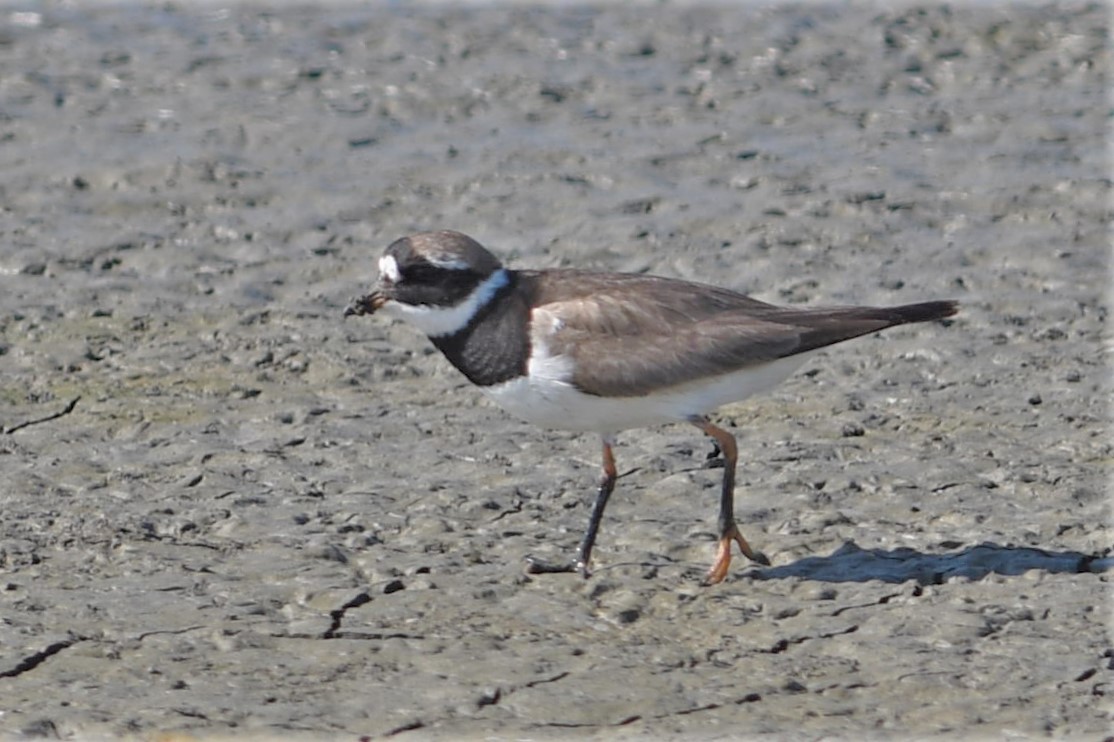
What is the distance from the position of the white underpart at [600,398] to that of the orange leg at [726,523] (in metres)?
0.10

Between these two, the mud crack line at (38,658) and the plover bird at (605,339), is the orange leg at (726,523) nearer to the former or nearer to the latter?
the plover bird at (605,339)

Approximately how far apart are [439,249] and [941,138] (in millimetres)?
6030

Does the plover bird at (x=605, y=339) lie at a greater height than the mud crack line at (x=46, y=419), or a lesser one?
greater

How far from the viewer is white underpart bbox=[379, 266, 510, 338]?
684 cm

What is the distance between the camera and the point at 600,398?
6.66 meters

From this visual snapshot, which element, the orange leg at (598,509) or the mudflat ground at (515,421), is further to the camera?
the orange leg at (598,509)

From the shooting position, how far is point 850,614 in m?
6.29

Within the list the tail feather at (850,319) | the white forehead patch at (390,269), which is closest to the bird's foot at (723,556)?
the tail feather at (850,319)

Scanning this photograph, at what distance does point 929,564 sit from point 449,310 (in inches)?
74.7

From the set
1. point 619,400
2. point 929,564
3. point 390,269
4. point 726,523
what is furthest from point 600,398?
point 929,564

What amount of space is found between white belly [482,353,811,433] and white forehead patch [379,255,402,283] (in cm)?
53

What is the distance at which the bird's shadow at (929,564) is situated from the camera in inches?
259

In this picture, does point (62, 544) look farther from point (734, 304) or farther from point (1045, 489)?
point (1045, 489)

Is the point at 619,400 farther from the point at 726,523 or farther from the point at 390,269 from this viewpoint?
the point at 390,269
